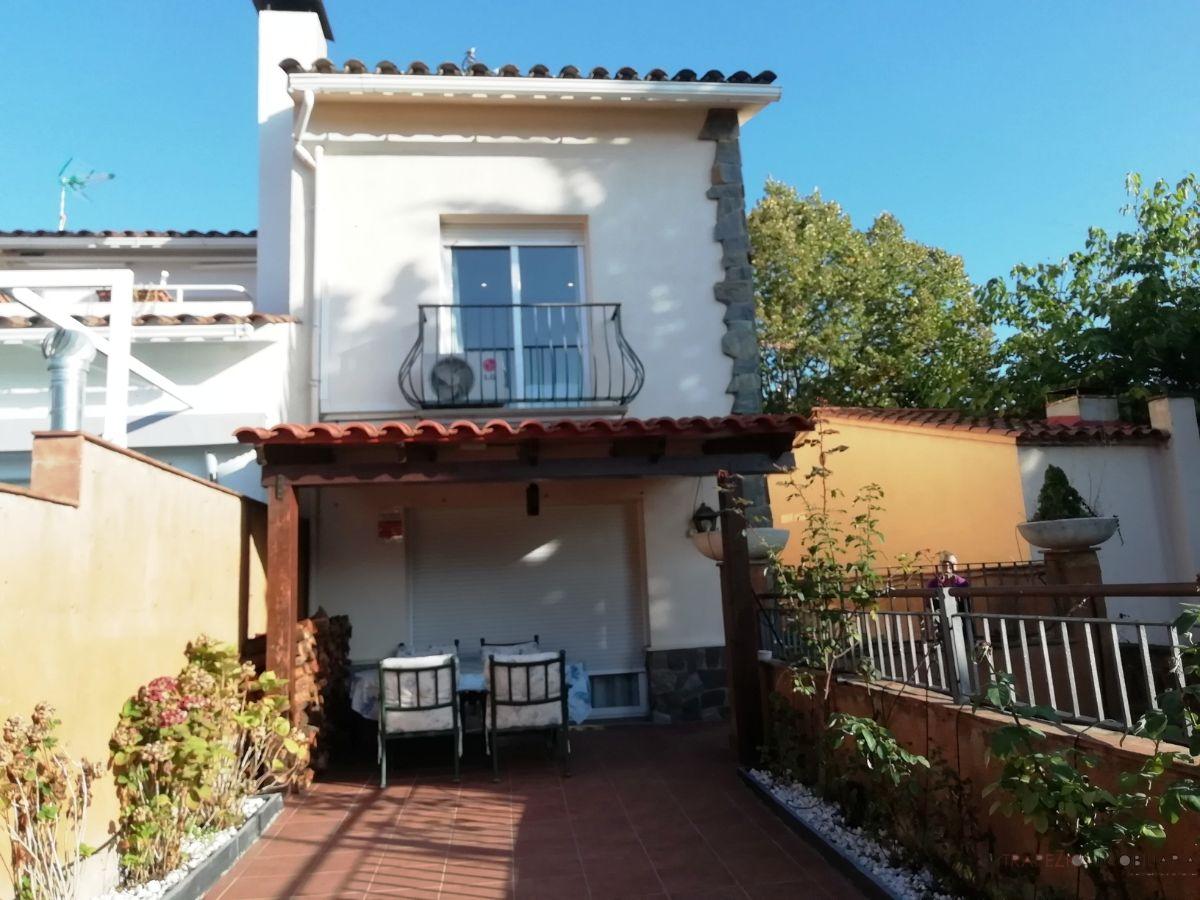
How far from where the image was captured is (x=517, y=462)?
6488 mm

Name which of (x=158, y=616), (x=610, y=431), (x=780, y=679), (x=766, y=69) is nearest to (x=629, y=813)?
(x=780, y=679)

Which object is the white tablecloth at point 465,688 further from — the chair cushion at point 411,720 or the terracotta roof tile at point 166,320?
the terracotta roof tile at point 166,320

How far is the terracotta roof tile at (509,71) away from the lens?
8422mm

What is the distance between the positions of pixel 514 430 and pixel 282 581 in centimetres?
205

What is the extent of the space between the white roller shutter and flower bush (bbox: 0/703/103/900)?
465 centimetres

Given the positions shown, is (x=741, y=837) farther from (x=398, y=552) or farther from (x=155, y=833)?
(x=398, y=552)

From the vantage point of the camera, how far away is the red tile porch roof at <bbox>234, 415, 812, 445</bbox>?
598 cm

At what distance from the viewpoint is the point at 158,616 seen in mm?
4906

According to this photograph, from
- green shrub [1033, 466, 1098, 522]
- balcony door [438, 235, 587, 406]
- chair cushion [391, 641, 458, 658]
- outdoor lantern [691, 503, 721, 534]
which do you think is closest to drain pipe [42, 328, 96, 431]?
chair cushion [391, 641, 458, 658]

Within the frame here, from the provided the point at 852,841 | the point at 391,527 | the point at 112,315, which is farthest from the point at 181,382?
the point at 852,841

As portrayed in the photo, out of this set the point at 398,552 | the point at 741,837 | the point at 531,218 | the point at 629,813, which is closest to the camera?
the point at 741,837

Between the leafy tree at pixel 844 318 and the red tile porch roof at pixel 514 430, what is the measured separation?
1154 centimetres

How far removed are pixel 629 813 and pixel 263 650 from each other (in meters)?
3.37

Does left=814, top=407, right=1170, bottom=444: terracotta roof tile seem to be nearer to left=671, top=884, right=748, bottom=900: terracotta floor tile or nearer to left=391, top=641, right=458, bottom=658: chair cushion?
left=391, top=641, right=458, bottom=658: chair cushion
